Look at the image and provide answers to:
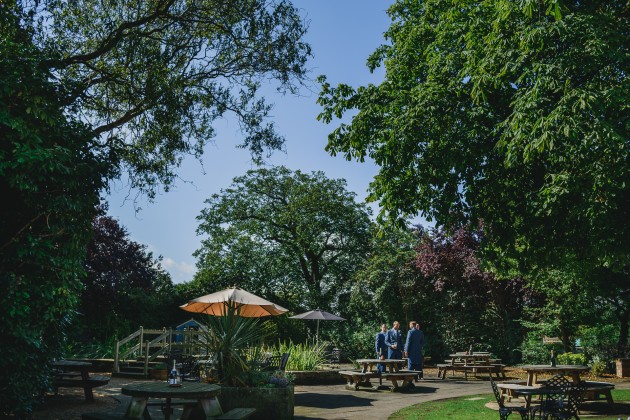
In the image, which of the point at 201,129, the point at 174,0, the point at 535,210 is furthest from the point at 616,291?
the point at 174,0

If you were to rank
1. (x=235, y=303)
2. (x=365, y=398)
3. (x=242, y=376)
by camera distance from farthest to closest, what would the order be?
(x=235, y=303) → (x=365, y=398) → (x=242, y=376)

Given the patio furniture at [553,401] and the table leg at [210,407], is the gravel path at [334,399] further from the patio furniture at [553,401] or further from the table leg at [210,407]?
the patio furniture at [553,401]

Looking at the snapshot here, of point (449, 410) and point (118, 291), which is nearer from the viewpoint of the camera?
point (449, 410)

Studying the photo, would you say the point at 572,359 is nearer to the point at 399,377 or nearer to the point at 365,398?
the point at 399,377

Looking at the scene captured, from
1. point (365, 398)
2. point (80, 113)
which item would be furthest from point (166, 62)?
point (365, 398)

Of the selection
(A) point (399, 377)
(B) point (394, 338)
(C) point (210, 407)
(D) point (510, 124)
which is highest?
(D) point (510, 124)

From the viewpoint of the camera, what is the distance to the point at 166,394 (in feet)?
24.6

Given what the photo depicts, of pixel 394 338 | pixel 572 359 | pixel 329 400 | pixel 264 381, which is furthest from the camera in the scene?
pixel 572 359

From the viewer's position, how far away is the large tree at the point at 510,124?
9641 millimetres

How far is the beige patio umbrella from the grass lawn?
15.8 feet

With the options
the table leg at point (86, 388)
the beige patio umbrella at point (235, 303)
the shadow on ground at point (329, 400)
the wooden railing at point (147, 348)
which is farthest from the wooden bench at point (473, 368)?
the table leg at point (86, 388)

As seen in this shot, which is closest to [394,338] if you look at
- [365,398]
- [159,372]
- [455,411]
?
[365,398]

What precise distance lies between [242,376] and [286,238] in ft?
68.1

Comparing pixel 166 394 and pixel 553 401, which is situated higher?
pixel 166 394
